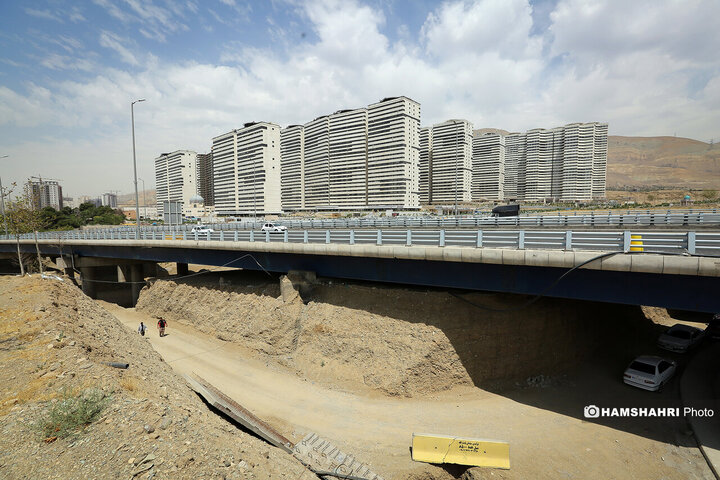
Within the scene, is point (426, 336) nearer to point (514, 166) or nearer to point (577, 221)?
point (577, 221)

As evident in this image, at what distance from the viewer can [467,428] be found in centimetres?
1331

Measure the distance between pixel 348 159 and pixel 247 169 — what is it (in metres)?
54.5

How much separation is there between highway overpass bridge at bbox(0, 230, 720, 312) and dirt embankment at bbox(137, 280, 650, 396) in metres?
1.36

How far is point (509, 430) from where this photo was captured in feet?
43.0

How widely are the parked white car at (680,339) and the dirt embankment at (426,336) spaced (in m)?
1.44

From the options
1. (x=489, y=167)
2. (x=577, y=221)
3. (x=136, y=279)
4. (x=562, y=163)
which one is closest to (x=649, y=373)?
(x=577, y=221)

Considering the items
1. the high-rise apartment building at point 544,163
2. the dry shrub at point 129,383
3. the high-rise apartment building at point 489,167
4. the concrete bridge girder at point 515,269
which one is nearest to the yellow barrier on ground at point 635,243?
the concrete bridge girder at point 515,269

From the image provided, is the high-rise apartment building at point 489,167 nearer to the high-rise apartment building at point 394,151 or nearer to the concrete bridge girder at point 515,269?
the high-rise apartment building at point 394,151

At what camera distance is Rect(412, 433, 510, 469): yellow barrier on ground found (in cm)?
1083

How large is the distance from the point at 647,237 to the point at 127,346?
2097 centimetres

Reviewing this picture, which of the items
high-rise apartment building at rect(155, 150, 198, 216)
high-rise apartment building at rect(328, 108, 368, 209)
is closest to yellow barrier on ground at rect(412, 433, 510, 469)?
high-rise apartment building at rect(328, 108, 368, 209)

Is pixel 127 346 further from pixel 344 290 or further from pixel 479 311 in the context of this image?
pixel 479 311

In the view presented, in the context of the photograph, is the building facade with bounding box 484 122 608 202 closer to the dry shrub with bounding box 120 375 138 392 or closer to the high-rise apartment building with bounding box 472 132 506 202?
the high-rise apartment building with bounding box 472 132 506 202

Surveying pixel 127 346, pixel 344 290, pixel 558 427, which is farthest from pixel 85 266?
pixel 558 427
